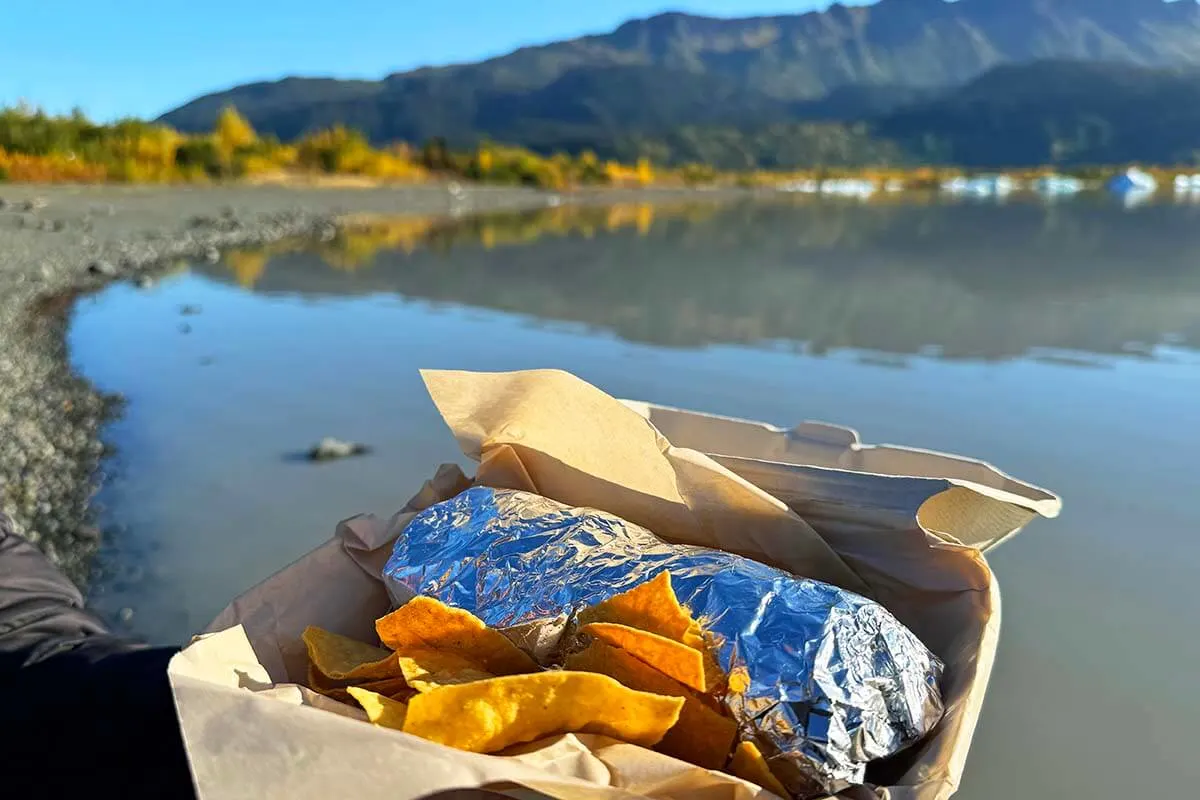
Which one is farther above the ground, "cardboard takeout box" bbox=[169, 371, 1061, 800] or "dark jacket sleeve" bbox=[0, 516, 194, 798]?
"cardboard takeout box" bbox=[169, 371, 1061, 800]

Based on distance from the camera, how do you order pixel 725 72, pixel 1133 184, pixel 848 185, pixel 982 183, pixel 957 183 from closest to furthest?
pixel 1133 184 → pixel 848 185 → pixel 957 183 → pixel 982 183 → pixel 725 72

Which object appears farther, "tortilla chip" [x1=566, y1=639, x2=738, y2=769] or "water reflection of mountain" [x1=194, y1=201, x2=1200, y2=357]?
"water reflection of mountain" [x1=194, y1=201, x2=1200, y2=357]

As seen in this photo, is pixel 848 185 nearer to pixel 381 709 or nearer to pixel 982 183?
pixel 982 183

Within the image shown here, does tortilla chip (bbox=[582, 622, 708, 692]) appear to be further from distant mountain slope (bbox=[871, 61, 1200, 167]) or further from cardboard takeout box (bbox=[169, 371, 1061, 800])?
distant mountain slope (bbox=[871, 61, 1200, 167])

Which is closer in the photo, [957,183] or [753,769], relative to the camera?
[753,769]

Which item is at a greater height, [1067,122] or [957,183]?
[1067,122]

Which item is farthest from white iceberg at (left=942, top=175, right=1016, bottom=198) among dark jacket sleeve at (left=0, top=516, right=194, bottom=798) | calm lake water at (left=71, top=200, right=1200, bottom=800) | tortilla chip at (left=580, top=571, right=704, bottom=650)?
dark jacket sleeve at (left=0, top=516, right=194, bottom=798)

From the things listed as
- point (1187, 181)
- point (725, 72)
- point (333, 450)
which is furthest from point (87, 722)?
point (725, 72)

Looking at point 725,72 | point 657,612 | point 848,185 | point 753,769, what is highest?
point 725,72
